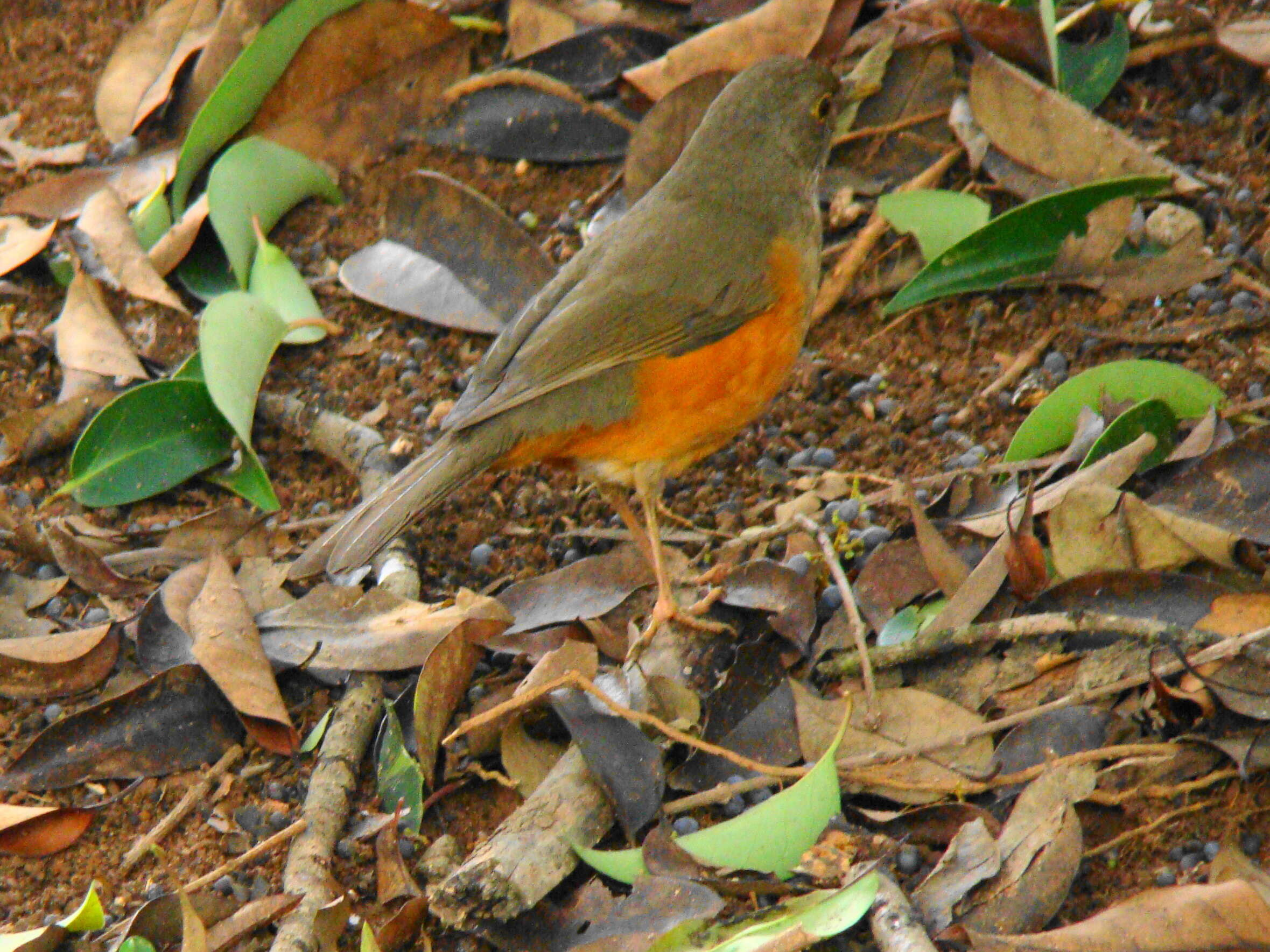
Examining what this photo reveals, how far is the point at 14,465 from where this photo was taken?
4.66 m

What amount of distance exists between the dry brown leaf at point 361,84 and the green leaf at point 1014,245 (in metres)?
2.23

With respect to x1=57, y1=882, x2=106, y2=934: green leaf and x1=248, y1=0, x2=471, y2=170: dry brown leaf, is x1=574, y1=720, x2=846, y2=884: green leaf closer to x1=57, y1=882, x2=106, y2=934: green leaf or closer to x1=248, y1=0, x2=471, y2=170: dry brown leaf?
x1=57, y1=882, x2=106, y2=934: green leaf

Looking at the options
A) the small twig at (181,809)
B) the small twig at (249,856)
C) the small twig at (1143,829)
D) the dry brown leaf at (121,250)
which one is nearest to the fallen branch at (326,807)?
the small twig at (249,856)

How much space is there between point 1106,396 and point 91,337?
11.1 ft

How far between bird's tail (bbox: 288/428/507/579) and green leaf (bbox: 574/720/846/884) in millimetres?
1155

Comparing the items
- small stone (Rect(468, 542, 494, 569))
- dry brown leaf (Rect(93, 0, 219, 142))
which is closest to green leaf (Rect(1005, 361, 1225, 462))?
small stone (Rect(468, 542, 494, 569))

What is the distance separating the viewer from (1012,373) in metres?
4.41

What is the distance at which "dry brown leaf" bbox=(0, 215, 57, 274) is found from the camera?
5250 millimetres

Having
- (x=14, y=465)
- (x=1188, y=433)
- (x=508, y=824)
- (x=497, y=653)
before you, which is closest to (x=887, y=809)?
(x=508, y=824)

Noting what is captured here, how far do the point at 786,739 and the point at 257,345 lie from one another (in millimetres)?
2331

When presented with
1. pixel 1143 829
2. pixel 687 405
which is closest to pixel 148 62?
pixel 687 405

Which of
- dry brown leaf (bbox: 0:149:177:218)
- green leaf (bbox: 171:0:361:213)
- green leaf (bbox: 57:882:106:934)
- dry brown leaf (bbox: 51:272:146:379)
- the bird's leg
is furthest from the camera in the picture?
dry brown leaf (bbox: 0:149:177:218)

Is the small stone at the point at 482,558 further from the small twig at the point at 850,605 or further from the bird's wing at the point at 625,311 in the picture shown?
the small twig at the point at 850,605

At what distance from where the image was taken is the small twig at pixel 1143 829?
2.94 meters
